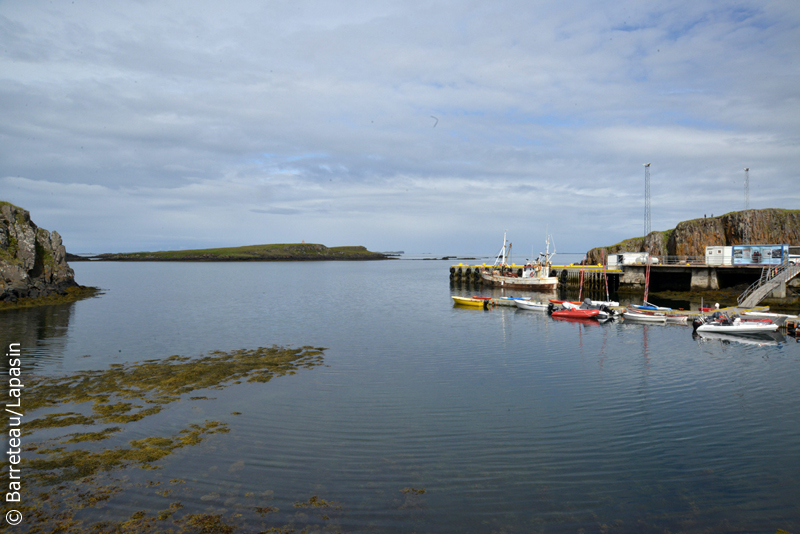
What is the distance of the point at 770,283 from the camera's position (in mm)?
51438

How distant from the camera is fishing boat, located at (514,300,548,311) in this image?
54.4 metres

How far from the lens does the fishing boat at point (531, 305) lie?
179ft

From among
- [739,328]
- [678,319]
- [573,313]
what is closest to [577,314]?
[573,313]

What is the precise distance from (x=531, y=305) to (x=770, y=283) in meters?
25.3

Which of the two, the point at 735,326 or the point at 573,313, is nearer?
the point at 735,326

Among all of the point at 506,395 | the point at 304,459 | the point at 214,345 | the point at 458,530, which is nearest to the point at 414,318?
the point at 214,345

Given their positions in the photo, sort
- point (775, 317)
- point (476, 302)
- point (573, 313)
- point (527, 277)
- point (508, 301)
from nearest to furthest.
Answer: point (775, 317), point (573, 313), point (508, 301), point (476, 302), point (527, 277)

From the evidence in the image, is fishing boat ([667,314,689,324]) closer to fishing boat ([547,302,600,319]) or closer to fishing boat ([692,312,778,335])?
fishing boat ([692,312,778,335])

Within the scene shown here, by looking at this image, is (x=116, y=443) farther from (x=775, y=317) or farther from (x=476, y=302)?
(x=476, y=302)

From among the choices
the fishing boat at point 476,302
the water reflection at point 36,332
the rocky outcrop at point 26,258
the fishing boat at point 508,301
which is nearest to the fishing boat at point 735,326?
the fishing boat at point 508,301

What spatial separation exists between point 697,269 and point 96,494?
7253 centimetres

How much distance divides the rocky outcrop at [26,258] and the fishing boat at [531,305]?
187ft

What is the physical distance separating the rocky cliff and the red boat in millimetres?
48478

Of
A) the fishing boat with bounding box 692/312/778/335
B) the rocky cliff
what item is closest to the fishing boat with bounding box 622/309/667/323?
the fishing boat with bounding box 692/312/778/335
